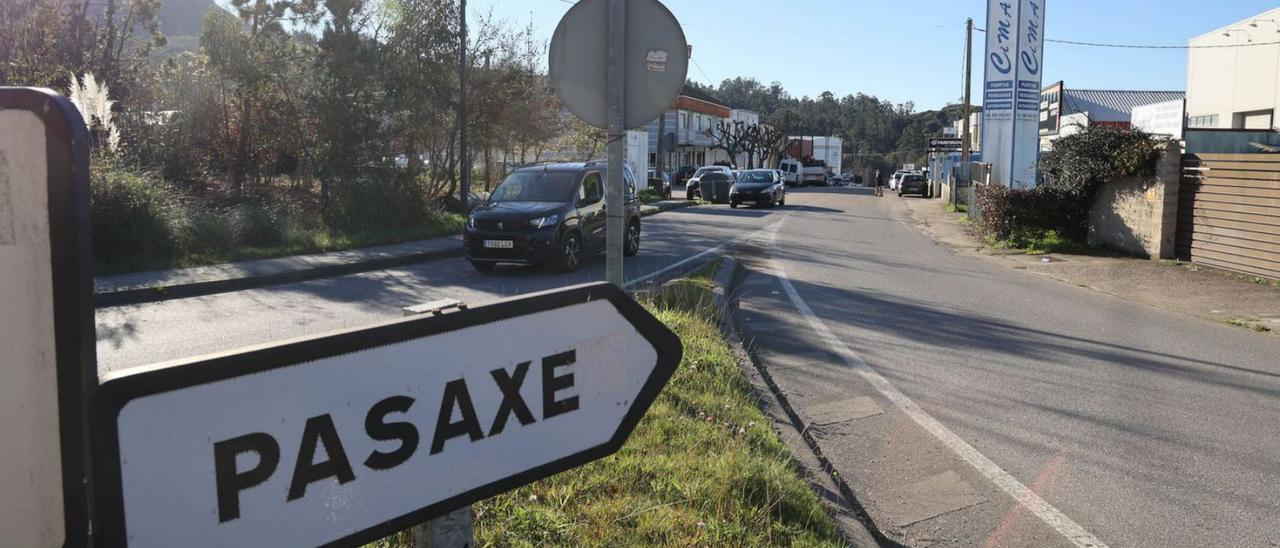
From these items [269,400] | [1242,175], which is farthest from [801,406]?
[1242,175]

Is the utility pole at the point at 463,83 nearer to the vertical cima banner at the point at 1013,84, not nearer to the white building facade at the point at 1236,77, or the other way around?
the vertical cima banner at the point at 1013,84

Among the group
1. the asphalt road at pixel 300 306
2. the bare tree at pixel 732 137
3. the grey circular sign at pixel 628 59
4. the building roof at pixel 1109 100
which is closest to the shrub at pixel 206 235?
the asphalt road at pixel 300 306

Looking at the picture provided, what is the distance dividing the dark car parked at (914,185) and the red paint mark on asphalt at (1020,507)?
52.6 m

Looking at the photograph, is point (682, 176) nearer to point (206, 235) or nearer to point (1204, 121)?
point (1204, 121)

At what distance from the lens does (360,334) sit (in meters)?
1.73

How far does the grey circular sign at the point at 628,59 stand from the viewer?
5262 mm

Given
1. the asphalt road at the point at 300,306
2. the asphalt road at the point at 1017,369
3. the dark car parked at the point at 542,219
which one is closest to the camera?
the asphalt road at the point at 1017,369

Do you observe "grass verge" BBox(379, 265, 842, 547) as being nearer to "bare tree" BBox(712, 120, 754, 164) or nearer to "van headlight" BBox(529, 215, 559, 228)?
"van headlight" BBox(529, 215, 559, 228)

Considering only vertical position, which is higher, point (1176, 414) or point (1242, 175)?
point (1242, 175)

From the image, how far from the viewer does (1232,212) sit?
14.7 m

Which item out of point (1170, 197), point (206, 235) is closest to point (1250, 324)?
point (1170, 197)

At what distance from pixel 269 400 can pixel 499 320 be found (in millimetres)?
540

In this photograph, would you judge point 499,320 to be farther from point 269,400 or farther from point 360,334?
point 269,400

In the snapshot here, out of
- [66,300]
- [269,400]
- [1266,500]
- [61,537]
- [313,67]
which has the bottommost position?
[1266,500]
